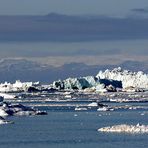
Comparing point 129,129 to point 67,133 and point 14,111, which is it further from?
point 14,111

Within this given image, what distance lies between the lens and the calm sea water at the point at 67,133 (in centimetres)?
Result: 4744

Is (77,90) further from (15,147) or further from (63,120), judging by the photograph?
(15,147)

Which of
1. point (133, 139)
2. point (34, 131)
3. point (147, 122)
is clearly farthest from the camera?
point (147, 122)

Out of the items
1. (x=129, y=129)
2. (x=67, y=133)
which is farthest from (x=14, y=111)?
(x=129, y=129)

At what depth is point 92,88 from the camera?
582 ft

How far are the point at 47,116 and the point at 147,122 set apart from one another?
12015 mm

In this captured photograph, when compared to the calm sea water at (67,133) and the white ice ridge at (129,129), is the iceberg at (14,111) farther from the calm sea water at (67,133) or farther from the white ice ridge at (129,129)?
the white ice ridge at (129,129)

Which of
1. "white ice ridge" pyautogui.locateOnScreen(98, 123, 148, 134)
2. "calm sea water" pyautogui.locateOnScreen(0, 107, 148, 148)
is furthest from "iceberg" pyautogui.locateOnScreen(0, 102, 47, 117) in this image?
"white ice ridge" pyautogui.locateOnScreen(98, 123, 148, 134)

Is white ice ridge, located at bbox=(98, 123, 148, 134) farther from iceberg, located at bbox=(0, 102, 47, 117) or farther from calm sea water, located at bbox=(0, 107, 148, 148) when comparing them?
iceberg, located at bbox=(0, 102, 47, 117)

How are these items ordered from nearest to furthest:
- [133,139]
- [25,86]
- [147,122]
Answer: [133,139]
[147,122]
[25,86]

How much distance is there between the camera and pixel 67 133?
180 ft

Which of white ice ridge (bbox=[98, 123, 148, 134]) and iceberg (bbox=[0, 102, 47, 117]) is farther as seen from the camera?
iceberg (bbox=[0, 102, 47, 117])

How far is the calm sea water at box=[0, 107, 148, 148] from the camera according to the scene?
47.4 m

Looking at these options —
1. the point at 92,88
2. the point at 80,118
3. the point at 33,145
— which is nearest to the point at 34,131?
the point at 33,145
